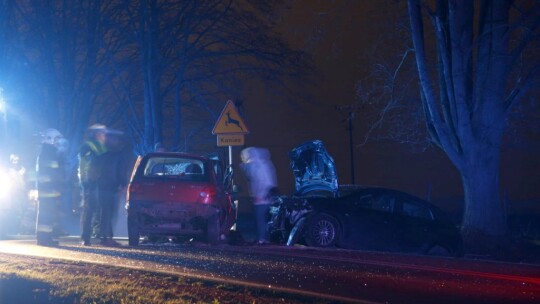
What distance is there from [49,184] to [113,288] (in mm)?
6031

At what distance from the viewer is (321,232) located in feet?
49.9

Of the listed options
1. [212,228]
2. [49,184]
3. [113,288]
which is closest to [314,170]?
[212,228]

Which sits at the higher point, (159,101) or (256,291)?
(159,101)

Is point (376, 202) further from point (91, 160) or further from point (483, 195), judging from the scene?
point (91, 160)

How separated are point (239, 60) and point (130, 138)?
6.83 meters

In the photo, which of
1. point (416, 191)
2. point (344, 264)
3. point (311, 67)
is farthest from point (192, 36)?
Result: point (344, 264)

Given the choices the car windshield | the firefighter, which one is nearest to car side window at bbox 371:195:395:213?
the car windshield

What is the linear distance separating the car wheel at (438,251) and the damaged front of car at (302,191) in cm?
226

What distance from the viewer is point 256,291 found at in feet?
29.3

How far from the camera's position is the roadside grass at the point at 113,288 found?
28.5 ft

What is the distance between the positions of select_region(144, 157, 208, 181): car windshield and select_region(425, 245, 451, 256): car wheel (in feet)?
16.1

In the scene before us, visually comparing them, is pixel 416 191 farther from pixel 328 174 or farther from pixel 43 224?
pixel 43 224

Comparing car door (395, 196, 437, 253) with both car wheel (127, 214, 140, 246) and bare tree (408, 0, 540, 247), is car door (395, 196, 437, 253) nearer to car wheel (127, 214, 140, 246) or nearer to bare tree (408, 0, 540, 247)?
bare tree (408, 0, 540, 247)

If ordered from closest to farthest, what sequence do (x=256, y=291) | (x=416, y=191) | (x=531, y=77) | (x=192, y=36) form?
1. (x=256, y=291)
2. (x=531, y=77)
3. (x=192, y=36)
4. (x=416, y=191)
